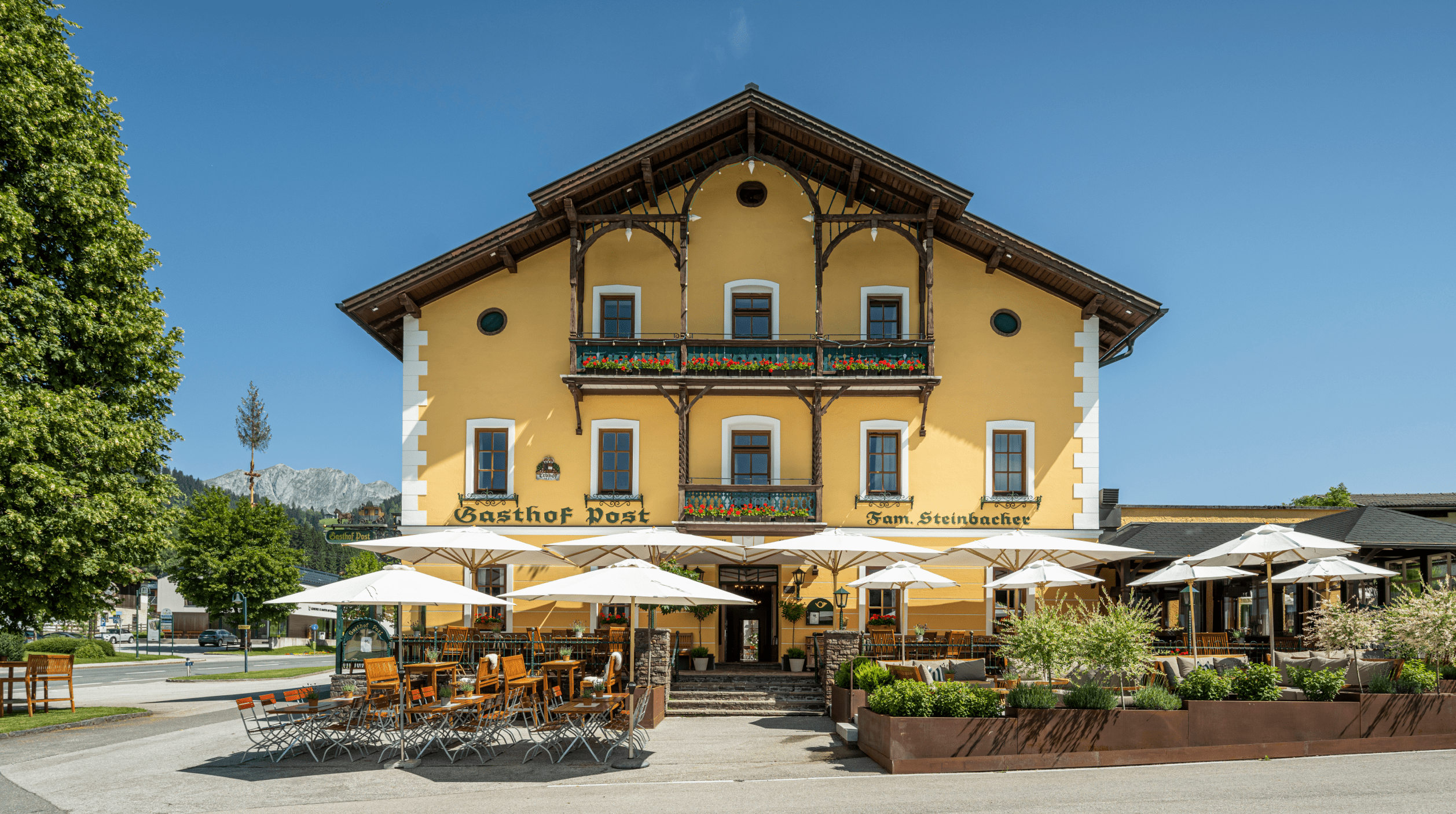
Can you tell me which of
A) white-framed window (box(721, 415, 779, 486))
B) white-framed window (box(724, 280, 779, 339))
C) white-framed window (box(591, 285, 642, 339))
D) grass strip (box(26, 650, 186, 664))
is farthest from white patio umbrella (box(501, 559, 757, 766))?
grass strip (box(26, 650, 186, 664))

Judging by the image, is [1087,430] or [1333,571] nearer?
[1333,571]

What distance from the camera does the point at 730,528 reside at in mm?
21547

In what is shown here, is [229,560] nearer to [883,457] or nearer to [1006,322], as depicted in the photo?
[883,457]

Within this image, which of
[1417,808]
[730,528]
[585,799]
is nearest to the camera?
[1417,808]

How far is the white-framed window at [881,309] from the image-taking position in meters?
22.7

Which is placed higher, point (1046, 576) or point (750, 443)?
point (750, 443)

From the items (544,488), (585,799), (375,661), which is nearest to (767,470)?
(544,488)

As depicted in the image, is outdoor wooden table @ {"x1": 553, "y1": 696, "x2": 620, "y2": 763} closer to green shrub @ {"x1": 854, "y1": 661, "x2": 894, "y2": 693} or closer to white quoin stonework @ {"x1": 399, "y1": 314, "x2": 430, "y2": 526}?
green shrub @ {"x1": 854, "y1": 661, "x2": 894, "y2": 693}

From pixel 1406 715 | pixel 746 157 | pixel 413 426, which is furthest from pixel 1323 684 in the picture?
pixel 413 426

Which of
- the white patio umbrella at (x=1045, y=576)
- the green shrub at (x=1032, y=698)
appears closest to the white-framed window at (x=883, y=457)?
the white patio umbrella at (x=1045, y=576)

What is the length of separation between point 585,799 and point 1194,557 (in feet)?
37.8

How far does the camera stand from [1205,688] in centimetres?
1245

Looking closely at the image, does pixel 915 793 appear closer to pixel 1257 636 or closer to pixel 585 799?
pixel 585 799

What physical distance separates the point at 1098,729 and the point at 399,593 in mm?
8482
